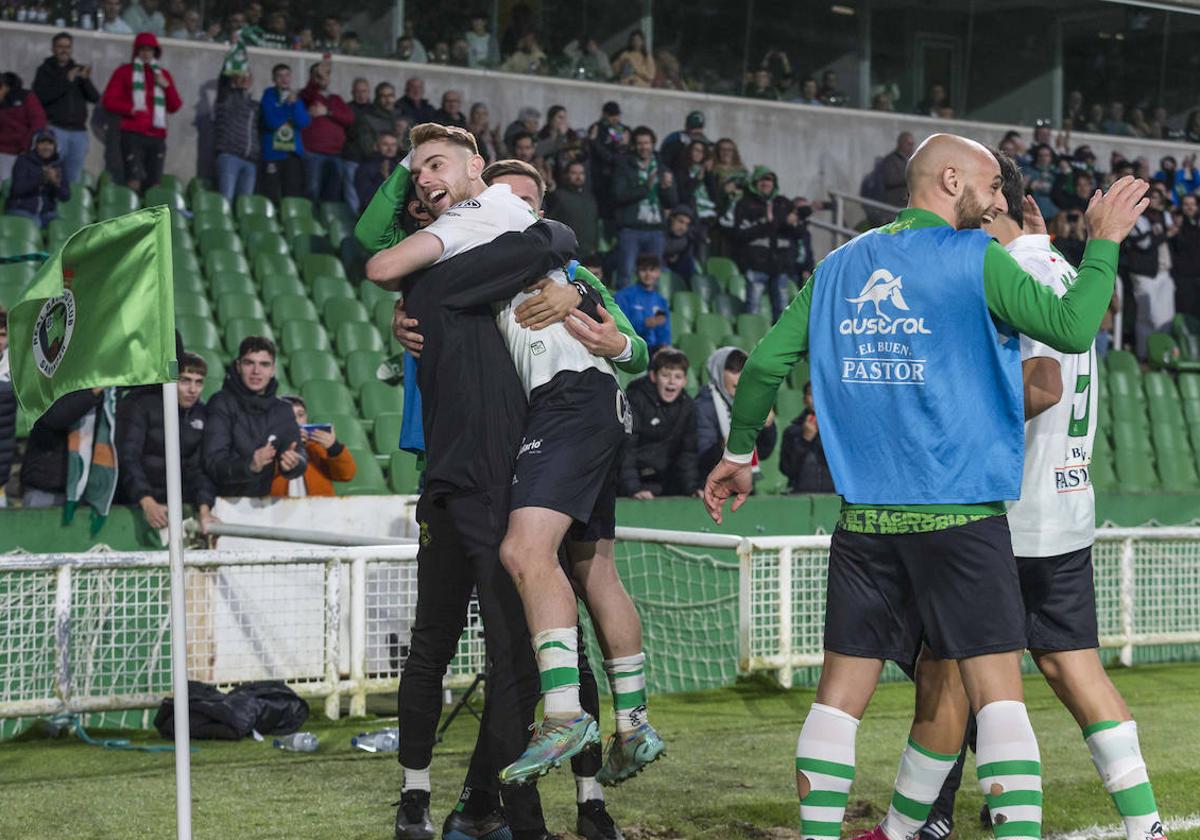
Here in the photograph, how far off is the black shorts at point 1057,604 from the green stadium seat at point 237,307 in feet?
31.0

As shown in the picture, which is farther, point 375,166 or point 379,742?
point 375,166

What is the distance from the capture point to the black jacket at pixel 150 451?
882cm

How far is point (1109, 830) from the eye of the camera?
5.55 metres

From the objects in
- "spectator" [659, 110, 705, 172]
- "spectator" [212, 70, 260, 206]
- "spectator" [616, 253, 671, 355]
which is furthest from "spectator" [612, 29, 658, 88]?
"spectator" [616, 253, 671, 355]

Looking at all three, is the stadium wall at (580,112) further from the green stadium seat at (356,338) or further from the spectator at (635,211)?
the green stadium seat at (356,338)

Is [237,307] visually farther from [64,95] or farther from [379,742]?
[379,742]

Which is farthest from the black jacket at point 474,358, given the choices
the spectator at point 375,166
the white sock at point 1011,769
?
the spectator at point 375,166

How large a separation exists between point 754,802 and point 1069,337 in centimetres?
266

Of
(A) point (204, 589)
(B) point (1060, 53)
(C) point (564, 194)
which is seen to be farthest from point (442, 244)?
(B) point (1060, 53)

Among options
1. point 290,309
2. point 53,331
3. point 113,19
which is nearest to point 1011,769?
point 53,331

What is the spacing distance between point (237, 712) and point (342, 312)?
6685 mm

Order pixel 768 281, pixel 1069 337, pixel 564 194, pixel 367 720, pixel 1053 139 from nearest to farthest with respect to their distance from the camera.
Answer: pixel 1069 337 → pixel 367 720 → pixel 564 194 → pixel 768 281 → pixel 1053 139

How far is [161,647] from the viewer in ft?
26.8

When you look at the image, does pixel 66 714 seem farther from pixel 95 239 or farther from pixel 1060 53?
pixel 1060 53
